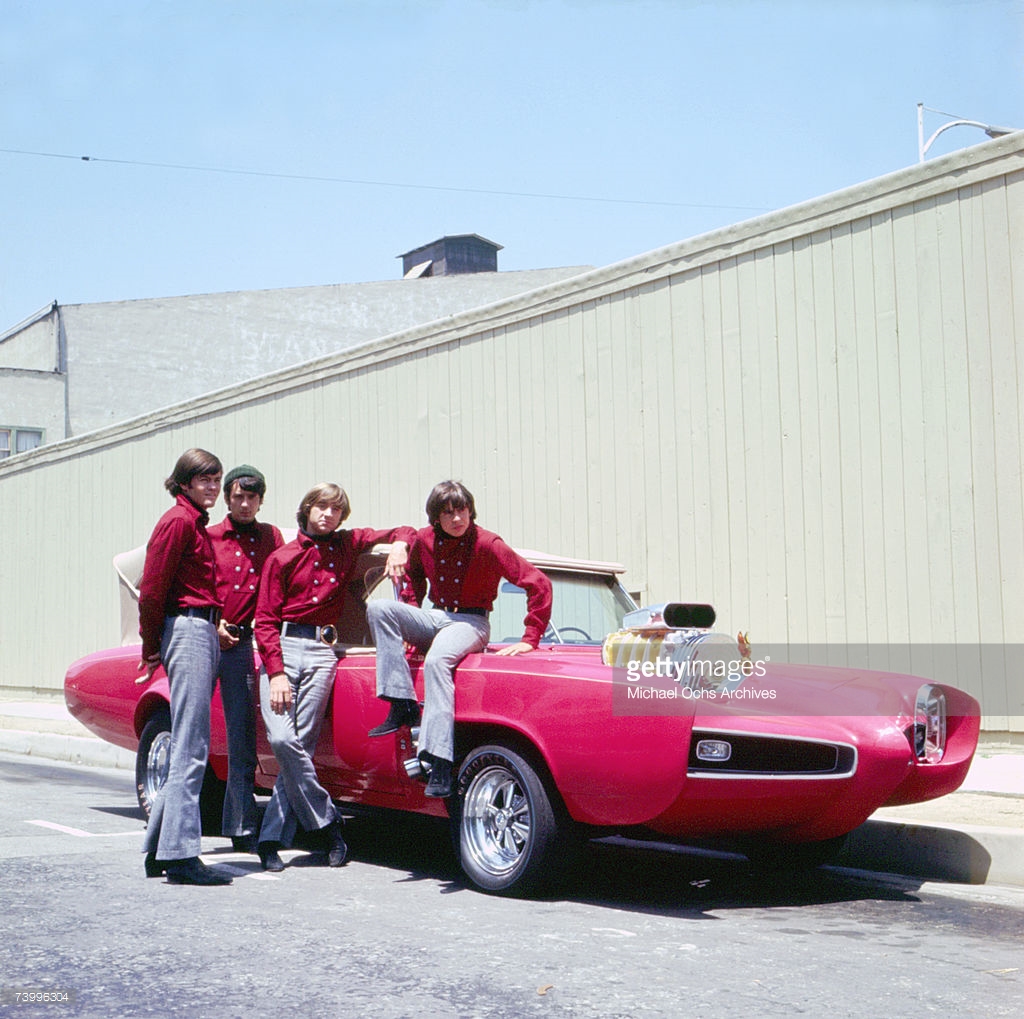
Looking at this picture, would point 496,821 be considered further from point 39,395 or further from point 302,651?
point 39,395

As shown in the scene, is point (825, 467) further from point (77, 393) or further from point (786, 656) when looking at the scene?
point (77, 393)

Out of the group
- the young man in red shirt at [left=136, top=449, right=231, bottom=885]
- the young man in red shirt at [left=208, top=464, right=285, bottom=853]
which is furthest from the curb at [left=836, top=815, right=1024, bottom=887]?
the young man in red shirt at [left=136, top=449, right=231, bottom=885]

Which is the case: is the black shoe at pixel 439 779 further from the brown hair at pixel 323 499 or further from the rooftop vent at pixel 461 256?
the rooftop vent at pixel 461 256

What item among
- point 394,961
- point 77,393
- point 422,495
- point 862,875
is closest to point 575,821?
point 394,961

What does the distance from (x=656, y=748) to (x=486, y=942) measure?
89cm

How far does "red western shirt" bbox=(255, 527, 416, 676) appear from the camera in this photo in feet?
18.5

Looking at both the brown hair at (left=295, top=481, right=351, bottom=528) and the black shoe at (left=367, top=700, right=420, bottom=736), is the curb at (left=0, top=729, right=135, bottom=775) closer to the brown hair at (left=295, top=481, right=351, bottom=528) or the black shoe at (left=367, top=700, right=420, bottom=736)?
the brown hair at (left=295, top=481, right=351, bottom=528)

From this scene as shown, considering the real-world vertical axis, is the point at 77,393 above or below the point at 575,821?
above

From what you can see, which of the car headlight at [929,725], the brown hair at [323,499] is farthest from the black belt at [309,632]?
the car headlight at [929,725]

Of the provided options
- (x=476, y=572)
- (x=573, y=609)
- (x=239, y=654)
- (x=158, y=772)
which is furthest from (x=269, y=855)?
(x=573, y=609)

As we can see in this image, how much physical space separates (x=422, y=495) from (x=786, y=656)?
4859 mm

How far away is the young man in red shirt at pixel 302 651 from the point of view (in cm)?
559

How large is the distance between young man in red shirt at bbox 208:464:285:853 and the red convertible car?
0.37 m

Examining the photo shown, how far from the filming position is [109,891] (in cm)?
505
